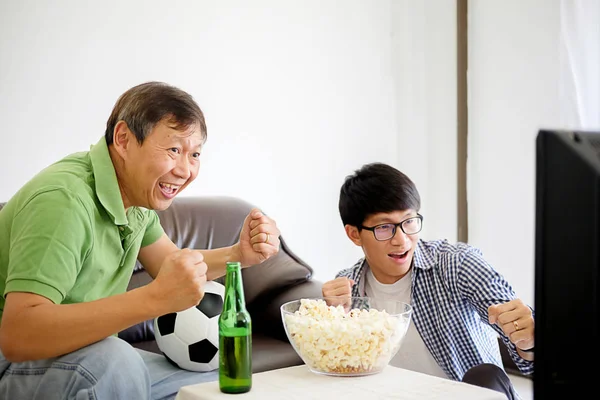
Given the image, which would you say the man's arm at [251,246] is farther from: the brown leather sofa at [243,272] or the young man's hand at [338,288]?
the brown leather sofa at [243,272]

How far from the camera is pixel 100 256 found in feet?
5.99

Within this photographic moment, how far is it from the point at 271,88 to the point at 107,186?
2.05 metres

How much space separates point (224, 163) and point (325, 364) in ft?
6.86

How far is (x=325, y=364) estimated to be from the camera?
1.62 m

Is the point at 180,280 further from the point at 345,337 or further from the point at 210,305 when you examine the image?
the point at 210,305

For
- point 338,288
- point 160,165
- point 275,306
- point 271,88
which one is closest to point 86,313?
point 160,165

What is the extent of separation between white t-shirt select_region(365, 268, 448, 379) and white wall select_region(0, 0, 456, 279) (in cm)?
145

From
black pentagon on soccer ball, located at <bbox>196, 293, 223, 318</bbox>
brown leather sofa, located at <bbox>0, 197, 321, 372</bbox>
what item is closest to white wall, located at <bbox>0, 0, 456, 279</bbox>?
brown leather sofa, located at <bbox>0, 197, 321, 372</bbox>

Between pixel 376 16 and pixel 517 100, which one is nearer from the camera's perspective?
pixel 517 100

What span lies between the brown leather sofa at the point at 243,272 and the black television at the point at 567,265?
6.72ft

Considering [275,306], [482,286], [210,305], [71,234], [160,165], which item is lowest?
[275,306]

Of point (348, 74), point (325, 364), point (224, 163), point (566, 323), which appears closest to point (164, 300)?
point (325, 364)

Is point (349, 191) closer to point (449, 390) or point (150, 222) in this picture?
point (150, 222)

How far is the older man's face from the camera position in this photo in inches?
73.3
